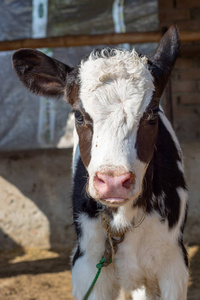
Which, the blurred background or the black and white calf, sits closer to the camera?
the black and white calf

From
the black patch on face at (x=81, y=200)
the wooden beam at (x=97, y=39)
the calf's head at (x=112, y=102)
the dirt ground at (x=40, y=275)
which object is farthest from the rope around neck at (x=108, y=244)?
the wooden beam at (x=97, y=39)

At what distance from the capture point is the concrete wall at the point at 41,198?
530 centimetres

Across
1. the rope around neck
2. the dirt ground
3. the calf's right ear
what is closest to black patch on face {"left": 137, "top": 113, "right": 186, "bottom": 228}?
the rope around neck

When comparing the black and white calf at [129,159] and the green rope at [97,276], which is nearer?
the black and white calf at [129,159]

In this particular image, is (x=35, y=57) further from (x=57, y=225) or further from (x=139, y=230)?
(x=57, y=225)

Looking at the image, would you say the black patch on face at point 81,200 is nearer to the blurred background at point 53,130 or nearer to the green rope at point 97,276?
the green rope at point 97,276

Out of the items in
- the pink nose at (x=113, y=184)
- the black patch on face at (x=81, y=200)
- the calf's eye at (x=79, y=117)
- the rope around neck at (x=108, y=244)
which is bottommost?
the rope around neck at (x=108, y=244)

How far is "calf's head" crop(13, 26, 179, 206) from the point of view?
239cm

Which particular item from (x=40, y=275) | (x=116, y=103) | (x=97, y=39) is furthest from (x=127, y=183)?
(x=97, y=39)

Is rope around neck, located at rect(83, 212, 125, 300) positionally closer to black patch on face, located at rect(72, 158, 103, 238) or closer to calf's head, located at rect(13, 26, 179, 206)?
black patch on face, located at rect(72, 158, 103, 238)

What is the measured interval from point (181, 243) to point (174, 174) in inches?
16.4

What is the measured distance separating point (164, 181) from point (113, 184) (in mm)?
815

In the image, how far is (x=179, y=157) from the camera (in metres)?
3.41

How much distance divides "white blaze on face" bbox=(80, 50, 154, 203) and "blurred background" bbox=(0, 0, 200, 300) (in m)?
1.96
